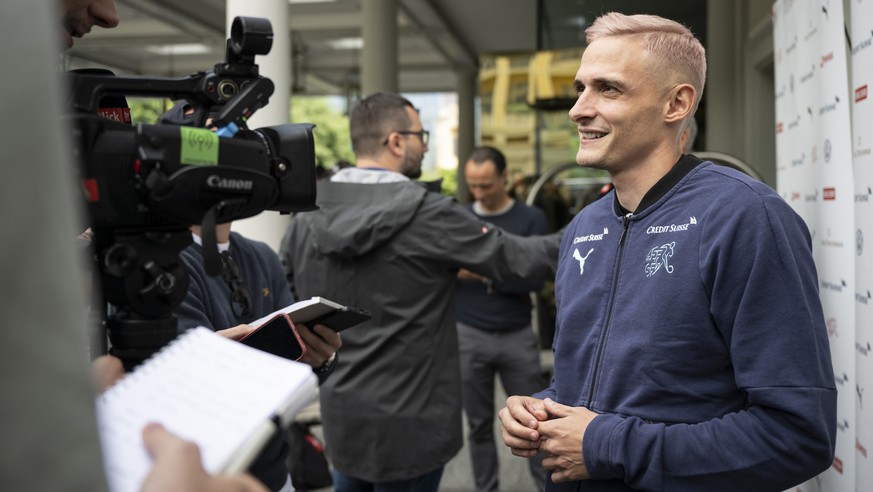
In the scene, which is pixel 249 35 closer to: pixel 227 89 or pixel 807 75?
pixel 227 89

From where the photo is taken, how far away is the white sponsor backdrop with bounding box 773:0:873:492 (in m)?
2.12

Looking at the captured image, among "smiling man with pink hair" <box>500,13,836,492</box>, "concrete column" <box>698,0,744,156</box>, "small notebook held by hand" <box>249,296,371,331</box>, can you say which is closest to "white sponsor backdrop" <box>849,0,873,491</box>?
"smiling man with pink hair" <box>500,13,836,492</box>

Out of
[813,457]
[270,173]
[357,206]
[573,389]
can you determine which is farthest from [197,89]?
[357,206]

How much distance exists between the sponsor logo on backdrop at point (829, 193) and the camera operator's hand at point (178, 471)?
2.03 m

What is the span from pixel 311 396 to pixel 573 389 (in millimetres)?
1068

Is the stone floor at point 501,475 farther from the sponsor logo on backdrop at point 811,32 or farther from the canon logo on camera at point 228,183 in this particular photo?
the canon logo on camera at point 228,183

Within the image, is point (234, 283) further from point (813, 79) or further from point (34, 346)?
point (813, 79)

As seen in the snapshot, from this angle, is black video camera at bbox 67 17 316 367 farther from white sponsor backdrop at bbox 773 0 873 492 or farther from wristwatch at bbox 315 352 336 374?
white sponsor backdrop at bbox 773 0 873 492

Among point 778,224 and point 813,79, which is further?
point 813,79

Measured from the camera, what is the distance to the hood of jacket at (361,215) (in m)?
3.08

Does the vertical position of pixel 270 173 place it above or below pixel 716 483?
above

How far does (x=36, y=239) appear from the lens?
536mm

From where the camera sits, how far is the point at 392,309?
316 cm

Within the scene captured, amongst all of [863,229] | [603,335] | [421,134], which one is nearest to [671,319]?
[603,335]
